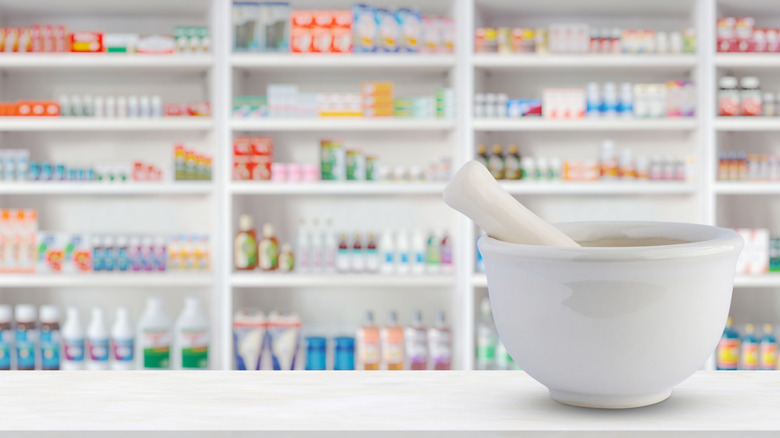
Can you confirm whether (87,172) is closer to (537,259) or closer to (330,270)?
(330,270)

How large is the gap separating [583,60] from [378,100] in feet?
3.18

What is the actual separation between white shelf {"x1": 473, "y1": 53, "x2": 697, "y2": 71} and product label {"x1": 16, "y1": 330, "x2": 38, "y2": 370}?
2.48 meters

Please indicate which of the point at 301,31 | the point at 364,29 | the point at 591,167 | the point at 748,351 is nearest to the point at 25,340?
the point at 301,31

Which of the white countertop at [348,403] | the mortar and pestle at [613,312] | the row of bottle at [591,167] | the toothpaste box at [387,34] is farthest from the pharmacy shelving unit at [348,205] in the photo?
the mortar and pestle at [613,312]

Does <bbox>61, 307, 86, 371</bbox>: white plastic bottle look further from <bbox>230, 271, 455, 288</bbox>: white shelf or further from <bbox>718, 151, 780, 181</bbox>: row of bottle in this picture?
<bbox>718, 151, 780, 181</bbox>: row of bottle

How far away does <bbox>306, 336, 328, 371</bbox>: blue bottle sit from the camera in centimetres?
354

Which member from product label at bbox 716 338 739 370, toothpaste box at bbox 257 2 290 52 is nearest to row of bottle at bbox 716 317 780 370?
product label at bbox 716 338 739 370

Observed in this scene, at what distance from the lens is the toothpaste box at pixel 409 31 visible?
11.3ft

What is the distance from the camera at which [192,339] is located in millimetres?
3514

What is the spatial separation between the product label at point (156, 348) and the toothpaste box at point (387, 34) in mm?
1709

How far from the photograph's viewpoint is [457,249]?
11.5ft

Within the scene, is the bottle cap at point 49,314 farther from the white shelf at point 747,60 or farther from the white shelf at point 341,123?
the white shelf at point 747,60

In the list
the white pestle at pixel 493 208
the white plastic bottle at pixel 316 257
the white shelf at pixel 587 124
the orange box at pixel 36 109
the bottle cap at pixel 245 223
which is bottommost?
the white plastic bottle at pixel 316 257

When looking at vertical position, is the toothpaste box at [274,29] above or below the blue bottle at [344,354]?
above
